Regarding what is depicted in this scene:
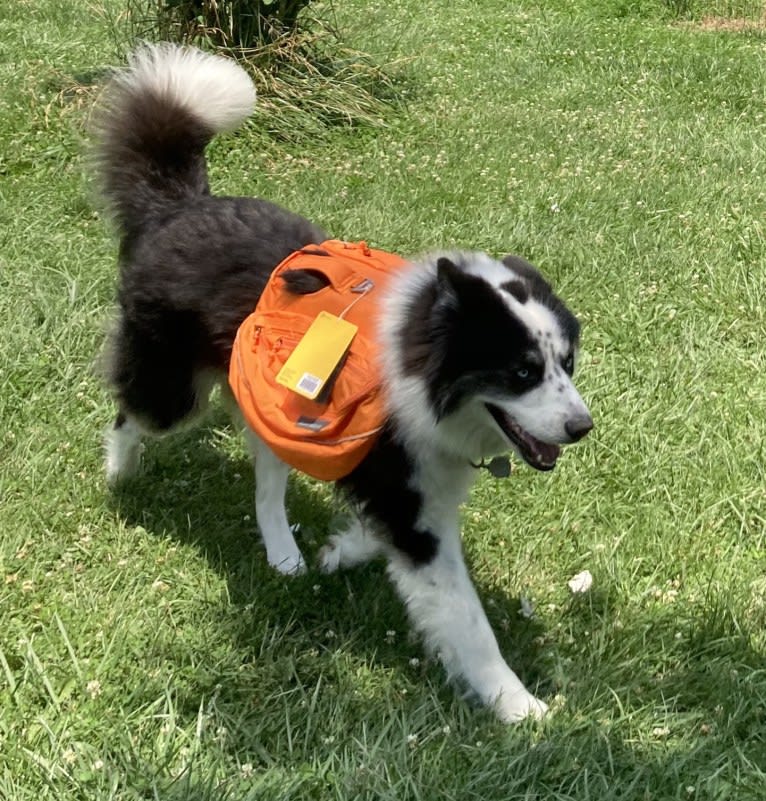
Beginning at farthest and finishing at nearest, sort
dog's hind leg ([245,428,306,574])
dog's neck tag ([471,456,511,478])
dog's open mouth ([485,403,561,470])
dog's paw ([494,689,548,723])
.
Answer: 1. dog's hind leg ([245,428,306,574])
2. dog's neck tag ([471,456,511,478])
3. dog's paw ([494,689,548,723])
4. dog's open mouth ([485,403,561,470])

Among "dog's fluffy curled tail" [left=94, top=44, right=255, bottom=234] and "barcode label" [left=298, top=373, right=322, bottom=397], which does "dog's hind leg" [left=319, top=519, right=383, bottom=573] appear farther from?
"dog's fluffy curled tail" [left=94, top=44, right=255, bottom=234]

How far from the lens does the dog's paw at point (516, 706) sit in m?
2.71

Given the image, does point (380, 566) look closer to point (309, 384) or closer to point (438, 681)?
point (438, 681)

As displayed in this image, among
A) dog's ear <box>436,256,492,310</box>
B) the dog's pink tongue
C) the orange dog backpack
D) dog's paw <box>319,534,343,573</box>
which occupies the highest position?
dog's ear <box>436,256,492,310</box>

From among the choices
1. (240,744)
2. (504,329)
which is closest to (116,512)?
(240,744)

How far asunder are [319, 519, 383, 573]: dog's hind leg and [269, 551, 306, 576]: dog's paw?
2.8 inches

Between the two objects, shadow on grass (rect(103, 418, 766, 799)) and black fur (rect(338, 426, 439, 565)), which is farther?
black fur (rect(338, 426, 439, 565))

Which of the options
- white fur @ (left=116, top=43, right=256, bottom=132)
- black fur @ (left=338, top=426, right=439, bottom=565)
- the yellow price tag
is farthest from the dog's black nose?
white fur @ (left=116, top=43, right=256, bottom=132)

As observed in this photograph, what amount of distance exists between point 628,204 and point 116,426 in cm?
359

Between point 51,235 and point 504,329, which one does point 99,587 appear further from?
point 51,235

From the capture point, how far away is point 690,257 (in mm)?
5254

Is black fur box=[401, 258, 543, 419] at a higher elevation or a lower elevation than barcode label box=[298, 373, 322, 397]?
higher

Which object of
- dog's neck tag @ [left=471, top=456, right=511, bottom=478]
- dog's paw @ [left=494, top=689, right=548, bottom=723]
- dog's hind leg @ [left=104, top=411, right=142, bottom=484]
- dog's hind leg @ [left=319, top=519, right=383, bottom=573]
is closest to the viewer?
dog's paw @ [left=494, top=689, right=548, bottom=723]

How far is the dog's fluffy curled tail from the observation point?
3.38 meters
